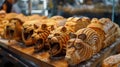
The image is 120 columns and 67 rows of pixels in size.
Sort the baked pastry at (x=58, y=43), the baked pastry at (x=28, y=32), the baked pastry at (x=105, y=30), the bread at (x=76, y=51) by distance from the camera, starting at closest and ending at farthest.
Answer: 1. the bread at (x=76, y=51)
2. the baked pastry at (x=58, y=43)
3. the baked pastry at (x=105, y=30)
4. the baked pastry at (x=28, y=32)

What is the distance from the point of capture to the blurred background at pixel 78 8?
256 cm

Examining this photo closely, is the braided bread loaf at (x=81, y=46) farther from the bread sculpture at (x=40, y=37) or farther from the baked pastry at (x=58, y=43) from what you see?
the bread sculpture at (x=40, y=37)

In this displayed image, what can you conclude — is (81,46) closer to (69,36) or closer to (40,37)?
(69,36)

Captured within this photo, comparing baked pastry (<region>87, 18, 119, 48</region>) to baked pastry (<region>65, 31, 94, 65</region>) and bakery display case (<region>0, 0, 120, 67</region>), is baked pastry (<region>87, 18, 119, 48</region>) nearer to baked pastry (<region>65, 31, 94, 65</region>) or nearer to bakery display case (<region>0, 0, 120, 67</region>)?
bakery display case (<region>0, 0, 120, 67</region>)

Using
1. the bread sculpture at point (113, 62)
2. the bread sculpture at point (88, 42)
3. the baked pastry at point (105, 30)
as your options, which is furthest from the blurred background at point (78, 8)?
the bread sculpture at point (113, 62)

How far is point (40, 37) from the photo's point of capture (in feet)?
3.87

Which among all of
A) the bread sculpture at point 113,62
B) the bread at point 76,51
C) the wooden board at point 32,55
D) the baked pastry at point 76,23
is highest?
the baked pastry at point 76,23

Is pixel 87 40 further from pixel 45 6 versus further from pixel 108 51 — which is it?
pixel 45 6

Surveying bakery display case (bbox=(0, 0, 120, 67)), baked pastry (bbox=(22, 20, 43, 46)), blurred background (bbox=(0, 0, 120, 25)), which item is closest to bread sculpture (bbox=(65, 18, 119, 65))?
bakery display case (bbox=(0, 0, 120, 67))

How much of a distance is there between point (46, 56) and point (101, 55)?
317mm

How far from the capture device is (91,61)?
3.32 ft

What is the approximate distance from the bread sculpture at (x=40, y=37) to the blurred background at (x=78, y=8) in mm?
1419

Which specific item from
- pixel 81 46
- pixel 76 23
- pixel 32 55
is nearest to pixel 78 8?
pixel 76 23

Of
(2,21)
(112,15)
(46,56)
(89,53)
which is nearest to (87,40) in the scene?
(89,53)
